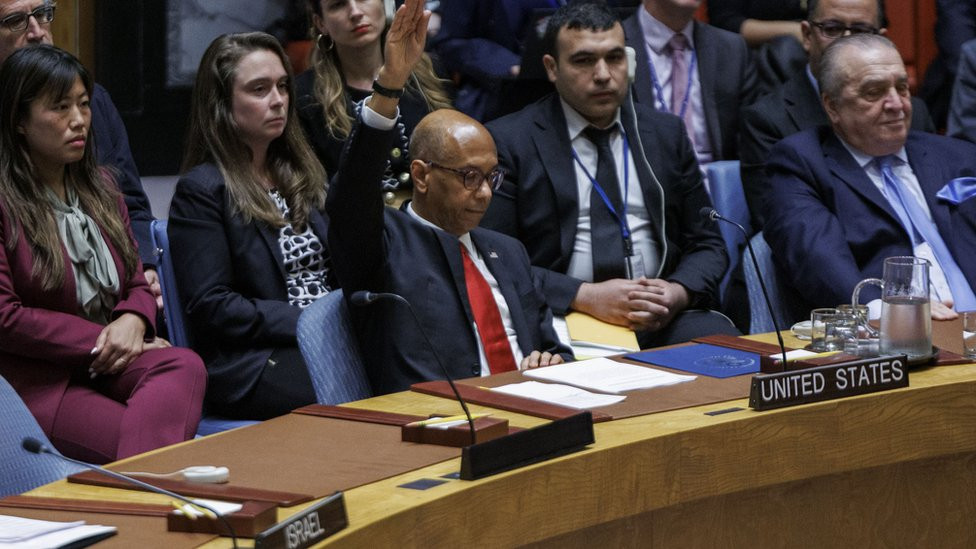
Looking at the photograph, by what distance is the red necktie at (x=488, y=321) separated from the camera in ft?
10.3

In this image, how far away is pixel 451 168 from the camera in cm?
312

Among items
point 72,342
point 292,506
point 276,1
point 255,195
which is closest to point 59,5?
point 276,1

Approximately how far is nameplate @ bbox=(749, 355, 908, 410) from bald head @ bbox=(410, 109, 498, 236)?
2.94ft

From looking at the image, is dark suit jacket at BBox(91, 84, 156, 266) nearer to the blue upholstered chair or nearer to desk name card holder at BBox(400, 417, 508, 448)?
the blue upholstered chair

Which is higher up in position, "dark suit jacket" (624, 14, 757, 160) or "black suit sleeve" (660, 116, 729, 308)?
"dark suit jacket" (624, 14, 757, 160)

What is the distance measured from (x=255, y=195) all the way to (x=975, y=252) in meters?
1.95

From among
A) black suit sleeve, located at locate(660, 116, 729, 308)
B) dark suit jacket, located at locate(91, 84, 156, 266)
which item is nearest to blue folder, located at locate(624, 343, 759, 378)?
black suit sleeve, located at locate(660, 116, 729, 308)

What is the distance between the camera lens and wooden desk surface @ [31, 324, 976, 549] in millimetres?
2004

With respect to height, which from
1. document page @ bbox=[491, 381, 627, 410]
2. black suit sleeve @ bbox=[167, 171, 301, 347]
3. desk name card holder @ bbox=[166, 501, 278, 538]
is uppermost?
black suit sleeve @ bbox=[167, 171, 301, 347]

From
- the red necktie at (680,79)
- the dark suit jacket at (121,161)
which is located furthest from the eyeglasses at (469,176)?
the red necktie at (680,79)

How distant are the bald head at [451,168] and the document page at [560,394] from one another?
0.59 m

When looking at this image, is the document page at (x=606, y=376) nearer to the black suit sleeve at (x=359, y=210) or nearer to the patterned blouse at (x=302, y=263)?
the black suit sleeve at (x=359, y=210)

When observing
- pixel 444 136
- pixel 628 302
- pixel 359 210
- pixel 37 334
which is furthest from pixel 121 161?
pixel 628 302

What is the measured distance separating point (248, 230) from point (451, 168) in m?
0.66
